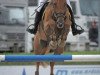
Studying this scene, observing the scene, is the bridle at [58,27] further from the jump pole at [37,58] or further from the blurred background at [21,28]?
the blurred background at [21,28]

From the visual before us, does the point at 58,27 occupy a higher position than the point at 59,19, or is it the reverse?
the point at 59,19

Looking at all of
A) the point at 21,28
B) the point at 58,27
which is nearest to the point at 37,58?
the point at 58,27

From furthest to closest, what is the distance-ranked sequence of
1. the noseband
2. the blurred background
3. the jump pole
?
the blurred background, the noseband, the jump pole

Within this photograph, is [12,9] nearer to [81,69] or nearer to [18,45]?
[18,45]

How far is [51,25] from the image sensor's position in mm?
7582

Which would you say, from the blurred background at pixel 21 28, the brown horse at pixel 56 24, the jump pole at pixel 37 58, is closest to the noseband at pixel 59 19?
the brown horse at pixel 56 24

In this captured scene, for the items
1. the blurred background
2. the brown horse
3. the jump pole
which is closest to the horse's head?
the brown horse

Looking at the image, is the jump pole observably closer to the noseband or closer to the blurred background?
the noseband

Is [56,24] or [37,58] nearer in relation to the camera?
[37,58]

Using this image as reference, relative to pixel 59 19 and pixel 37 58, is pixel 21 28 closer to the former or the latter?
pixel 59 19

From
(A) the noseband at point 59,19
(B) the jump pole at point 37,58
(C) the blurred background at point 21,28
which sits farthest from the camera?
(C) the blurred background at point 21,28

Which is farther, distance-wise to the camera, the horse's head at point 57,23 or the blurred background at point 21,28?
the blurred background at point 21,28

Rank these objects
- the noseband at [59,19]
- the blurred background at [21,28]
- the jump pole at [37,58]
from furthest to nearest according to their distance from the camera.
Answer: the blurred background at [21,28] < the noseband at [59,19] < the jump pole at [37,58]

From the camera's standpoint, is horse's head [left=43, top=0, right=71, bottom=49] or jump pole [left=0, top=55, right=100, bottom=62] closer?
jump pole [left=0, top=55, right=100, bottom=62]
